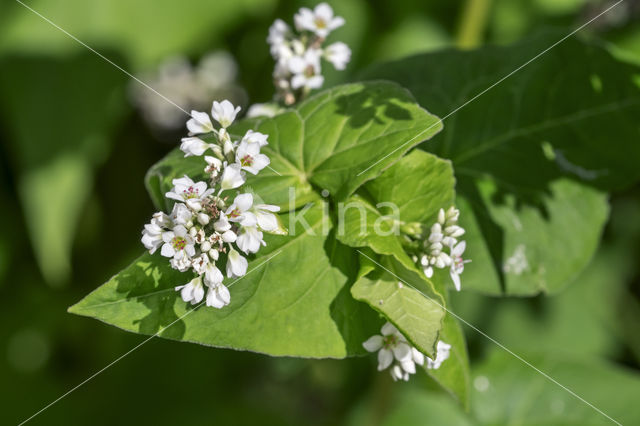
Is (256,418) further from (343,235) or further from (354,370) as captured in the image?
(343,235)

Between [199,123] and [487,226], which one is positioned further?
[487,226]

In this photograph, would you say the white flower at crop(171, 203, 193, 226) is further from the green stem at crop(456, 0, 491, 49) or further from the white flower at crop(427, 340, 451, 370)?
the green stem at crop(456, 0, 491, 49)

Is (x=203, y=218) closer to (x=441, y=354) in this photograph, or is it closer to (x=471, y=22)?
(x=441, y=354)

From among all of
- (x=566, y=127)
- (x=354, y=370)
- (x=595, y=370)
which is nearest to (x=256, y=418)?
(x=354, y=370)

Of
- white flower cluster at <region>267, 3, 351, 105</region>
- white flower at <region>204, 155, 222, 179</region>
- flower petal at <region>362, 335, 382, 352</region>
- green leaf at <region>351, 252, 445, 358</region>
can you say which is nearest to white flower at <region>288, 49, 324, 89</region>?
white flower cluster at <region>267, 3, 351, 105</region>

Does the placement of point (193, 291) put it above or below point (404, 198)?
above

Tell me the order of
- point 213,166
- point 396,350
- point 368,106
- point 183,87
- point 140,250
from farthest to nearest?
point 183,87 < point 140,250 < point 368,106 < point 396,350 < point 213,166

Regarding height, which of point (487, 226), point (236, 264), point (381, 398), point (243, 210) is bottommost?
point (381, 398)

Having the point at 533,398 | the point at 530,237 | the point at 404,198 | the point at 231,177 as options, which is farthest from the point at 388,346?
the point at 533,398
